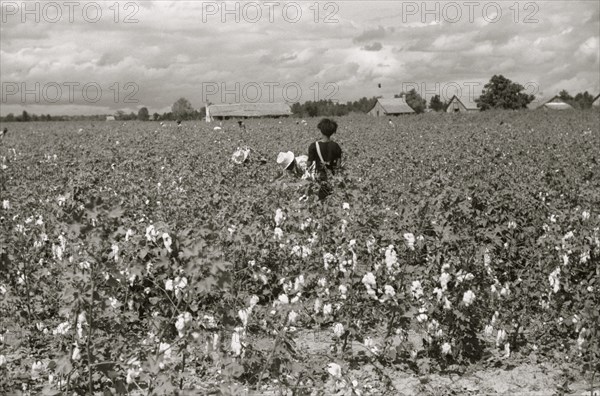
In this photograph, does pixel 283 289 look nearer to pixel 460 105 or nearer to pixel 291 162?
pixel 291 162

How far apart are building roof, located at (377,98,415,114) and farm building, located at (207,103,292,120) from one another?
14412 mm

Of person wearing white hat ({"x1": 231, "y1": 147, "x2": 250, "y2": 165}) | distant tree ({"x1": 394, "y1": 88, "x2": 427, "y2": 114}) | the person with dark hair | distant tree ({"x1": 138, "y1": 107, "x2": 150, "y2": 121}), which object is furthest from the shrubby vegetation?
distant tree ({"x1": 394, "y1": 88, "x2": 427, "y2": 114})

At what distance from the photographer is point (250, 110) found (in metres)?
82.6

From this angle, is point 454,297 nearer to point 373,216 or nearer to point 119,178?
point 373,216

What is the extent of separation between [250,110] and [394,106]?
22374 millimetres

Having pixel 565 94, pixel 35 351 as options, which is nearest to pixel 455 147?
pixel 35 351

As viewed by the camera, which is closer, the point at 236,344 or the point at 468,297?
the point at 236,344

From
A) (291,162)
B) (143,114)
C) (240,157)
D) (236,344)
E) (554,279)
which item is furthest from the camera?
(143,114)

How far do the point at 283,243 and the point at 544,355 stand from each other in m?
2.20

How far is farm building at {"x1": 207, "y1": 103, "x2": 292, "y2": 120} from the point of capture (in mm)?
78562

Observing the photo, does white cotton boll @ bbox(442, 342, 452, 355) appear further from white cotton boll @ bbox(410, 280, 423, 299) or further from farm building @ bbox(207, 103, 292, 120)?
farm building @ bbox(207, 103, 292, 120)

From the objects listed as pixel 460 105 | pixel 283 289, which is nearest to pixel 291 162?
pixel 283 289

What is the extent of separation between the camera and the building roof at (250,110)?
7888cm

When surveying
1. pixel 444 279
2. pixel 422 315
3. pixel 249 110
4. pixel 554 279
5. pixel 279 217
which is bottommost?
pixel 422 315
